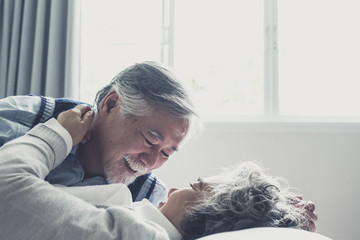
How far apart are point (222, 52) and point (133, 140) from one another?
1471mm

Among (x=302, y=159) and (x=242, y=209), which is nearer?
(x=242, y=209)

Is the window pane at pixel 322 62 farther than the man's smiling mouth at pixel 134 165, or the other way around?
the window pane at pixel 322 62

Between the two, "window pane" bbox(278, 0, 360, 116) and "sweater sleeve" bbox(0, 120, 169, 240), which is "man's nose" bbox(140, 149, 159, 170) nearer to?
"sweater sleeve" bbox(0, 120, 169, 240)

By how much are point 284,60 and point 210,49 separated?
20.4 inches

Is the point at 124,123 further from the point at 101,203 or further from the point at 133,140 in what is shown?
the point at 101,203

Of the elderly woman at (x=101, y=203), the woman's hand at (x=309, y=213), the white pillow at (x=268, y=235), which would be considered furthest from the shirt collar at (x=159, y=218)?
the woman's hand at (x=309, y=213)

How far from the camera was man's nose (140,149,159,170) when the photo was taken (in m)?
1.28

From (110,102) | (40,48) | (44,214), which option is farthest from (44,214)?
(40,48)

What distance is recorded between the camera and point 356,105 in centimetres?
241

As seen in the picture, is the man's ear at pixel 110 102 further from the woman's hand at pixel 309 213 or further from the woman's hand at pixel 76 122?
the woman's hand at pixel 309 213

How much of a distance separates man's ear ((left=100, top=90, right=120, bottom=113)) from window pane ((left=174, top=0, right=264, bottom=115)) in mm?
1190

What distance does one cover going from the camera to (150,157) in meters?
1.29

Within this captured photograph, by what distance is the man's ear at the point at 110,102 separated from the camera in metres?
1.35

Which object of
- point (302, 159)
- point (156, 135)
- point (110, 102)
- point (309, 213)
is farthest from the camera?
point (302, 159)
